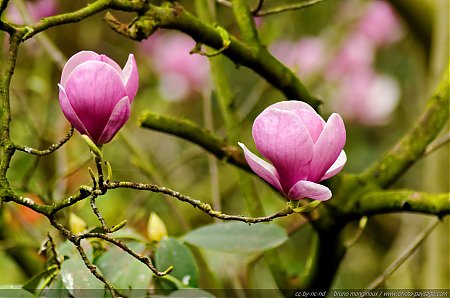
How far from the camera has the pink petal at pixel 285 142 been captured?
0.49m

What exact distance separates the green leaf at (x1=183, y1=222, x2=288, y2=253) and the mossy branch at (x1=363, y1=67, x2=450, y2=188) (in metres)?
0.14

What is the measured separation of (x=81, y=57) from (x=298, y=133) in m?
0.18

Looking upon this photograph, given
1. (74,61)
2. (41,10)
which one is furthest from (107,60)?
(41,10)

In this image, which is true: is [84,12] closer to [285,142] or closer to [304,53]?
[285,142]

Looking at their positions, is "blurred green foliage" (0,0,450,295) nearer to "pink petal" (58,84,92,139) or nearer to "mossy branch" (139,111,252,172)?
"mossy branch" (139,111,252,172)

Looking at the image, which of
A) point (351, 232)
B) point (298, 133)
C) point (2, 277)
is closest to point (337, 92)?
point (351, 232)

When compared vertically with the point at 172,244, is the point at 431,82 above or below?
below

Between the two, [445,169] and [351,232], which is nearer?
[445,169]

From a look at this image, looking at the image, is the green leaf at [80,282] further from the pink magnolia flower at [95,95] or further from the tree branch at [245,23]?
the tree branch at [245,23]

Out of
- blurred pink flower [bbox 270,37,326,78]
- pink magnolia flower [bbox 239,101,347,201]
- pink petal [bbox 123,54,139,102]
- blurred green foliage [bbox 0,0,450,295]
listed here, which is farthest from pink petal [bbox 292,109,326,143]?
blurred pink flower [bbox 270,37,326,78]

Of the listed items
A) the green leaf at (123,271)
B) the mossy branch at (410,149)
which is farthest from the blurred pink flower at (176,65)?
the green leaf at (123,271)

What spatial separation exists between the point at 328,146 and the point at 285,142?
0.03 metres

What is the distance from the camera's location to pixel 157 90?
2076 mm

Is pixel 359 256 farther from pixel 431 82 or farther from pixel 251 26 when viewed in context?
pixel 251 26
